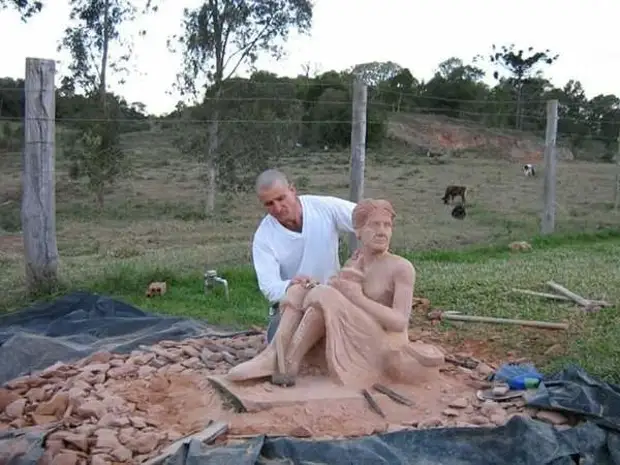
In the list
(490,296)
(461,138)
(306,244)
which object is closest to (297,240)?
(306,244)

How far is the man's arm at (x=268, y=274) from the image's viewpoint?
4.43 metres

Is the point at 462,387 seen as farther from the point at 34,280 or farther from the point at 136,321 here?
the point at 34,280

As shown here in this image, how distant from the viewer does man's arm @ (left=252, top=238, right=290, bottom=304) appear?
4.43 m

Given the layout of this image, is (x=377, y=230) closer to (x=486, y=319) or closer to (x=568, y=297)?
(x=486, y=319)

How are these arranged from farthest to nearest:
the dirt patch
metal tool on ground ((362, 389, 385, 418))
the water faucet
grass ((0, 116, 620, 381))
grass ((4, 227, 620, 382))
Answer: the water faucet < grass ((0, 116, 620, 381)) < grass ((4, 227, 620, 382)) < metal tool on ground ((362, 389, 385, 418)) < the dirt patch

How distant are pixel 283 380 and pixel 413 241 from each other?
20.8 feet

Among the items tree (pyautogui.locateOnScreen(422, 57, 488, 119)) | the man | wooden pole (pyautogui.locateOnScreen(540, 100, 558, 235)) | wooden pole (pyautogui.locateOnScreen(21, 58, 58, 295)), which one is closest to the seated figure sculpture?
the man

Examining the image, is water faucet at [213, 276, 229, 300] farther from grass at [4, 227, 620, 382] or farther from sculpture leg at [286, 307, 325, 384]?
sculpture leg at [286, 307, 325, 384]

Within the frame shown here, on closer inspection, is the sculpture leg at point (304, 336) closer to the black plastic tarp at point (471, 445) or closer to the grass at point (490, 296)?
the black plastic tarp at point (471, 445)

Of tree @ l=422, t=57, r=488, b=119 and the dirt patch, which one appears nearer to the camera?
the dirt patch

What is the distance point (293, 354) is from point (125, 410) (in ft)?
3.06

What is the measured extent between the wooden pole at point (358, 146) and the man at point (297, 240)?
9.22 ft

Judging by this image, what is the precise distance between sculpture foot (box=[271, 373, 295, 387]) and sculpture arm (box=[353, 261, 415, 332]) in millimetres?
539

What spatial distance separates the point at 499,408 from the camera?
13.4 feet
